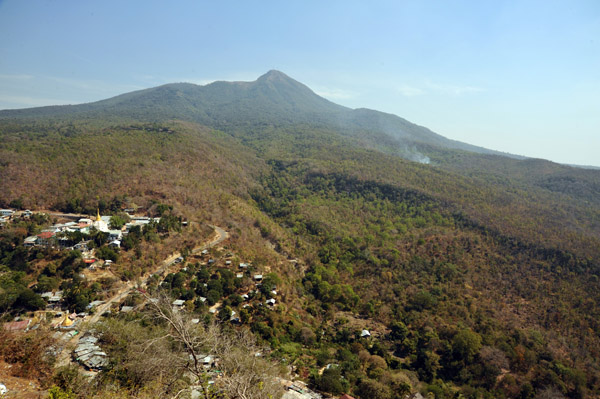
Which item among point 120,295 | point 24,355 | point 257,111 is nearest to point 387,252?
point 120,295

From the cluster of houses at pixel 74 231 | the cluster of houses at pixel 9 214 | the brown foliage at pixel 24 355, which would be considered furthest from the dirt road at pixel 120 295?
the cluster of houses at pixel 9 214

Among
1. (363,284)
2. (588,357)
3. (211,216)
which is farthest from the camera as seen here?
(211,216)

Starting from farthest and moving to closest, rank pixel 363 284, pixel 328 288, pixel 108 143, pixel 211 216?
pixel 108 143
pixel 211 216
pixel 363 284
pixel 328 288

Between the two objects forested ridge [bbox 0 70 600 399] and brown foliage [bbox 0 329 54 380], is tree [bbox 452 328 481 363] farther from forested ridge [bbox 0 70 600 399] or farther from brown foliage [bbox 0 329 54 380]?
brown foliage [bbox 0 329 54 380]

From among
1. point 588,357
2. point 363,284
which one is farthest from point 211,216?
point 588,357

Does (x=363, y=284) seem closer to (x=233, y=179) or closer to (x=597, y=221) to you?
(x=233, y=179)

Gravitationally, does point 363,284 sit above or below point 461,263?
below

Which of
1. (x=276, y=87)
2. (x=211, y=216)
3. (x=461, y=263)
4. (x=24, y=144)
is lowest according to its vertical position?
(x=461, y=263)

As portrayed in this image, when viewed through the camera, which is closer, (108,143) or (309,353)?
(309,353)
